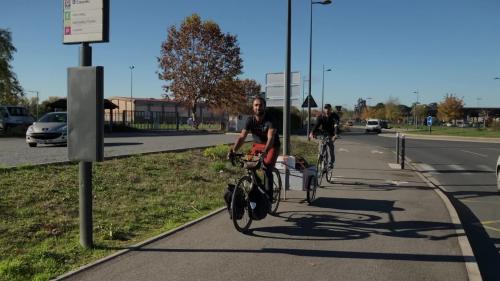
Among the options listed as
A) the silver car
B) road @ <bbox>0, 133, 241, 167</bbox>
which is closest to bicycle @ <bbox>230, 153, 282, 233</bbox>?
road @ <bbox>0, 133, 241, 167</bbox>

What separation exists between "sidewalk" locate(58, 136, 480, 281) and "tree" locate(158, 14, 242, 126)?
3986 cm

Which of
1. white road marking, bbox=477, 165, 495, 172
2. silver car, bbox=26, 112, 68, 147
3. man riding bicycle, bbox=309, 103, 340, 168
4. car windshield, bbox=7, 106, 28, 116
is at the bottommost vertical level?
white road marking, bbox=477, 165, 495, 172

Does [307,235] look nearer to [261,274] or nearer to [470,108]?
[261,274]

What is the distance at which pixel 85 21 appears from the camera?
17.7 ft

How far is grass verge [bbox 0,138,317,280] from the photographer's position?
5391mm

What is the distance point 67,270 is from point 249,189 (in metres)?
2.48

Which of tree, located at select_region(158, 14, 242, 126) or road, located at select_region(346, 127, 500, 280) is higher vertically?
tree, located at select_region(158, 14, 242, 126)

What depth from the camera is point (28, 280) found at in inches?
183

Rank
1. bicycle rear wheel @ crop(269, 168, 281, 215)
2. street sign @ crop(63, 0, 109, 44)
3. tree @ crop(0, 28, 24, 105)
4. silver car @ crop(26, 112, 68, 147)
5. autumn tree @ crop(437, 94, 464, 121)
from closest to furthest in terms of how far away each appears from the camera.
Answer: street sign @ crop(63, 0, 109, 44), bicycle rear wheel @ crop(269, 168, 281, 215), silver car @ crop(26, 112, 68, 147), tree @ crop(0, 28, 24, 105), autumn tree @ crop(437, 94, 464, 121)

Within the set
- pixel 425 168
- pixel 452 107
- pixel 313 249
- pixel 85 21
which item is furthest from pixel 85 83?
pixel 452 107

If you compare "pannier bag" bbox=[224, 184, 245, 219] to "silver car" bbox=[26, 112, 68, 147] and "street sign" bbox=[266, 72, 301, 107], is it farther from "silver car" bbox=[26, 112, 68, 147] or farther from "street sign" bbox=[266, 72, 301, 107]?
"silver car" bbox=[26, 112, 68, 147]

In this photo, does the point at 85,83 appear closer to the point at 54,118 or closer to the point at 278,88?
the point at 278,88

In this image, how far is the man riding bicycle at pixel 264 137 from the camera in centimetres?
693

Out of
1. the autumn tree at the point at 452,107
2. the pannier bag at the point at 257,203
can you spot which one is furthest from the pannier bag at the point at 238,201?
the autumn tree at the point at 452,107
